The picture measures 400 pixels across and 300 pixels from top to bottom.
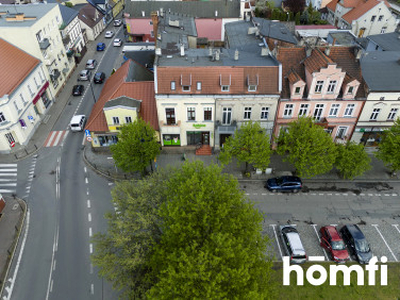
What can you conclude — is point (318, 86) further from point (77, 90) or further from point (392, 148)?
point (77, 90)

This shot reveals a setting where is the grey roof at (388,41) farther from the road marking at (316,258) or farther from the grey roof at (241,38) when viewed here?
the road marking at (316,258)

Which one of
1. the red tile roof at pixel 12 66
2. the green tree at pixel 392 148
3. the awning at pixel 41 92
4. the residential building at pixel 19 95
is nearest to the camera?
the green tree at pixel 392 148

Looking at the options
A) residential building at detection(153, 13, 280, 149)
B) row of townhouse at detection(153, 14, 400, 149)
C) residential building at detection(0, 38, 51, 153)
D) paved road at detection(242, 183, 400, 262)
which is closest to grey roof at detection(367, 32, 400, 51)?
row of townhouse at detection(153, 14, 400, 149)

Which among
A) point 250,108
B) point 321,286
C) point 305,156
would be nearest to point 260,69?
point 250,108

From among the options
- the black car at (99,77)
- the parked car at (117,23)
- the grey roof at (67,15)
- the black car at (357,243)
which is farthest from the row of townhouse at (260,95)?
the parked car at (117,23)

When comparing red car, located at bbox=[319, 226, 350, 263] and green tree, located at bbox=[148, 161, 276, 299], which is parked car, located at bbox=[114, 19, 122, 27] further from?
red car, located at bbox=[319, 226, 350, 263]

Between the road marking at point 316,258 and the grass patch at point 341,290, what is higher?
the road marking at point 316,258
